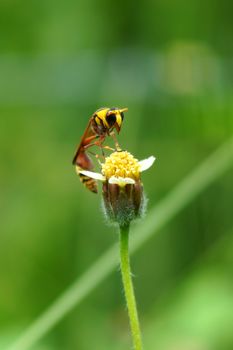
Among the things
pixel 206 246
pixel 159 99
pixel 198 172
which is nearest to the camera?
pixel 198 172

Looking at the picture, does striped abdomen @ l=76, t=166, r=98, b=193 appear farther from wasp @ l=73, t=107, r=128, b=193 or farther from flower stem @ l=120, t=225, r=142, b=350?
flower stem @ l=120, t=225, r=142, b=350

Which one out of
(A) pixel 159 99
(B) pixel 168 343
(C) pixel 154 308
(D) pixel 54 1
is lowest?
(B) pixel 168 343

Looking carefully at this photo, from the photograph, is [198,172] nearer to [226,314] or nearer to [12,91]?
[226,314]

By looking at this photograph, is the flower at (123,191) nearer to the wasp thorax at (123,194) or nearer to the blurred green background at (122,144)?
the wasp thorax at (123,194)

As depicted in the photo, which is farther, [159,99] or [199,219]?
[159,99]

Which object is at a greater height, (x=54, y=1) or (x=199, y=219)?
(x=54, y=1)

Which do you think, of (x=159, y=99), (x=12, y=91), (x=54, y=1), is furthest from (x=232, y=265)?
(x=54, y=1)

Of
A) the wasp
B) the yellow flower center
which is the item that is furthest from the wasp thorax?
the wasp

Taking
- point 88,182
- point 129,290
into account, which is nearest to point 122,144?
point 88,182
